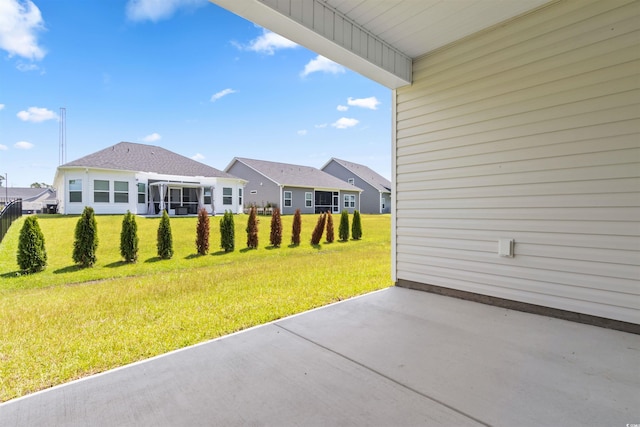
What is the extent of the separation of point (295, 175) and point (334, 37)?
14.9 meters

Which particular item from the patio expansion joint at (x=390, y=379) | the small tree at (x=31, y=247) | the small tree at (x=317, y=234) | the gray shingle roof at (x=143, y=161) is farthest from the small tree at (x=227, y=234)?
the patio expansion joint at (x=390, y=379)

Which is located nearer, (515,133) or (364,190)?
(515,133)

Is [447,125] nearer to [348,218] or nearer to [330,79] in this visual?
[330,79]

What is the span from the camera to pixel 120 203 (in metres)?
8.23

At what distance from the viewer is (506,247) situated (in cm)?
296

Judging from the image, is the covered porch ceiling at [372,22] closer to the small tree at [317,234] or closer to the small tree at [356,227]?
the small tree at [317,234]

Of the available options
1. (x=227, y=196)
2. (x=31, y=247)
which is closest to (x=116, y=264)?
(x=31, y=247)

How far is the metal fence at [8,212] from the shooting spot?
4680mm

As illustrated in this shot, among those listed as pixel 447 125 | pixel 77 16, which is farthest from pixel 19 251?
pixel 447 125

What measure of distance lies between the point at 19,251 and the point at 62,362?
3580mm

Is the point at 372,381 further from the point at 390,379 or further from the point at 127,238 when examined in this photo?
the point at 127,238

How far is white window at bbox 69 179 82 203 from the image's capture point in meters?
7.29

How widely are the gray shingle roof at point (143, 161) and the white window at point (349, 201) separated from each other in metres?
8.79

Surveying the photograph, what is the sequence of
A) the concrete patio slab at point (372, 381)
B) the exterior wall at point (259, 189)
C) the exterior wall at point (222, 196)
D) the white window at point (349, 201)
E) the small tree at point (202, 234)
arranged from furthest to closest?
the white window at point (349, 201) < the exterior wall at point (259, 189) < the exterior wall at point (222, 196) < the small tree at point (202, 234) < the concrete patio slab at point (372, 381)
